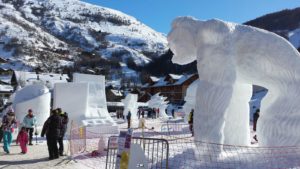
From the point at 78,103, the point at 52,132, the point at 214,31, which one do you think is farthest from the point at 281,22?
the point at 52,132

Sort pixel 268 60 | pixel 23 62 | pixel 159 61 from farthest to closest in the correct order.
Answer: pixel 23 62, pixel 159 61, pixel 268 60

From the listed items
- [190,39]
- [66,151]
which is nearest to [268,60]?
[190,39]

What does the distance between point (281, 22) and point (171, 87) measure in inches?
2437

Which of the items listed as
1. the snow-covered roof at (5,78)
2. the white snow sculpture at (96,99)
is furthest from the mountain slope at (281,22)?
the white snow sculpture at (96,99)

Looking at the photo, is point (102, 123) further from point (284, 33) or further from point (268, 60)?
point (284, 33)

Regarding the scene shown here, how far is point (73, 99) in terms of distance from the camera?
1888 centimetres

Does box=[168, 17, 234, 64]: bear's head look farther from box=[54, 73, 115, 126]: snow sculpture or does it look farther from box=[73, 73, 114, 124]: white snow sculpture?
box=[73, 73, 114, 124]: white snow sculpture

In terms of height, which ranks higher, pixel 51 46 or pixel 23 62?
pixel 51 46

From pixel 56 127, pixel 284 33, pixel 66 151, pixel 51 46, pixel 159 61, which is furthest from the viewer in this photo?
pixel 51 46

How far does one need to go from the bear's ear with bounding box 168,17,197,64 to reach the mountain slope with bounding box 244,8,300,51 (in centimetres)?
10193

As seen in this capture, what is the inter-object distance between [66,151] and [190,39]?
587 centimetres

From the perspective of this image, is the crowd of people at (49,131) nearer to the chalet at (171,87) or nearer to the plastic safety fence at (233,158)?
the plastic safety fence at (233,158)

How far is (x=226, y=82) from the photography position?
29.8 feet

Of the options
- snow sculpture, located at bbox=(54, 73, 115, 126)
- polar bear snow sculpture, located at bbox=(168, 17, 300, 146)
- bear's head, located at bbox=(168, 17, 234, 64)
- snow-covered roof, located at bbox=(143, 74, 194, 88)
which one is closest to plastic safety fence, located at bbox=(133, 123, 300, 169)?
polar bear snow sculpture, located at bbox=(168, 17, 300, 146)
